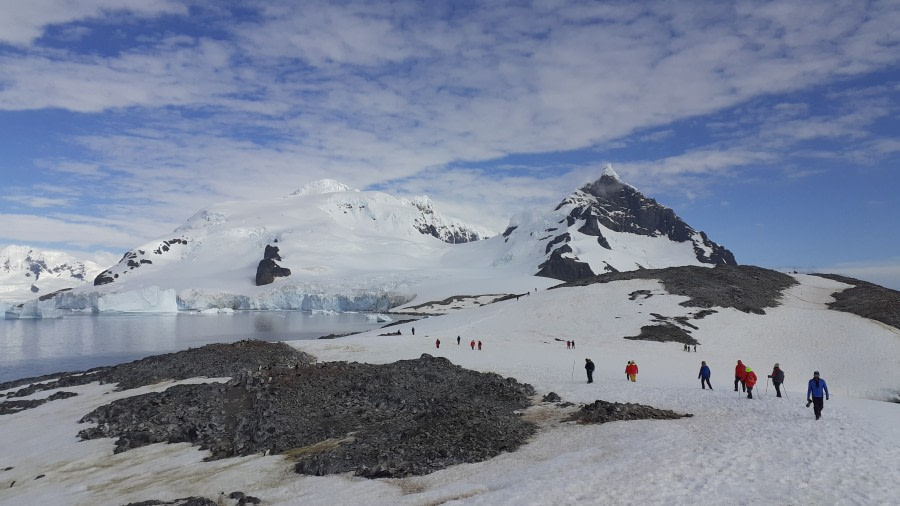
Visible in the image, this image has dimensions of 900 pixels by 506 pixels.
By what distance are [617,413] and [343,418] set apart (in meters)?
12.3

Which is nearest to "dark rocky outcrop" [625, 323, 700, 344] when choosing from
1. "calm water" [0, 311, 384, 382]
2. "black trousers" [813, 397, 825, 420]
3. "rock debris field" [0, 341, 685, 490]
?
"rock debris field" [0, 341, 685, 490]

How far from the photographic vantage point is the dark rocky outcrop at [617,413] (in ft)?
70.1

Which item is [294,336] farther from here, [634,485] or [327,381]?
[634,485]

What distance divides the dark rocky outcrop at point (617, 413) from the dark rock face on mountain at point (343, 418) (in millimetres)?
2500

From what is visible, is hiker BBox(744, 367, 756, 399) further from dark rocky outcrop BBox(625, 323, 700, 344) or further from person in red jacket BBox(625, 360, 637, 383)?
dark rocky outcrop BBox(625, 323, 700, 344)

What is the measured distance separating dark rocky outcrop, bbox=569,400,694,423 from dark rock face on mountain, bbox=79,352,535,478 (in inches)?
98.4

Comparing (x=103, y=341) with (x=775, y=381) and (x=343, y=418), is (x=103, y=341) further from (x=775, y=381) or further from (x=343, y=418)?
(x=775, y=381)

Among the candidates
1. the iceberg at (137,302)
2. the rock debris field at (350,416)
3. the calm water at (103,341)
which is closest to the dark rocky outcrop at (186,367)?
the rock debris field at (350,416)

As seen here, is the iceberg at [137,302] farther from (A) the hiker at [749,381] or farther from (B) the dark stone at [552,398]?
(A) the hiker at [749,381]

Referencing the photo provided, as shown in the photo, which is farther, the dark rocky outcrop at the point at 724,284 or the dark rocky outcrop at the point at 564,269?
the dark rocky outcrop at the point at 564,269

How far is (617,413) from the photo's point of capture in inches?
851

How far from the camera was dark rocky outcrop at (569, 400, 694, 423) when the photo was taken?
2136cm

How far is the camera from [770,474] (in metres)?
14.0

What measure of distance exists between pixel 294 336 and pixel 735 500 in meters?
79.0
